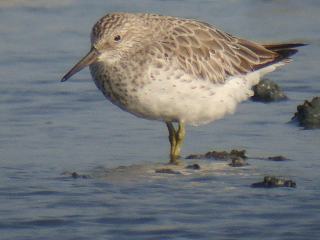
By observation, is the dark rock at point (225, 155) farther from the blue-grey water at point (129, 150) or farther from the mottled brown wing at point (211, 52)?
the mottled brown wing at point (211, 52)

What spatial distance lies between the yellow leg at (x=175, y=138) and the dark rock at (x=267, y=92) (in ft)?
5.28

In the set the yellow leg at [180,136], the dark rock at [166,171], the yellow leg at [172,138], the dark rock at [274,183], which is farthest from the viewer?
the yellow leg at [180,136]

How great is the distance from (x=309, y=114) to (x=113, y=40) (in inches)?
88.8

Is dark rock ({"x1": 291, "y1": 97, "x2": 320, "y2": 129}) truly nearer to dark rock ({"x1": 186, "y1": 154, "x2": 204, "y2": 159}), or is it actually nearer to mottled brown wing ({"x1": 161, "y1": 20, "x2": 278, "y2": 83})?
mottled brown wing ({"x1": 161, "y1": 20, "x2": 278, "y2": 83})

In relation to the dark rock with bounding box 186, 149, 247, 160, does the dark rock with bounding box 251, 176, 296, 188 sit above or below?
below

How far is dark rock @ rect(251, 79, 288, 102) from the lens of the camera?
1384 cm

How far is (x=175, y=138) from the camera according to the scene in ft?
40.8

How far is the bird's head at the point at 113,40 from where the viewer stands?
39.4ft

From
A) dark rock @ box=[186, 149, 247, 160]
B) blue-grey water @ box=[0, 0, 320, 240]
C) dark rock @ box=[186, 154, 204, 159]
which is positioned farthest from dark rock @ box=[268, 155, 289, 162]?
dark rock @ box=[186, 154, 204, 159]

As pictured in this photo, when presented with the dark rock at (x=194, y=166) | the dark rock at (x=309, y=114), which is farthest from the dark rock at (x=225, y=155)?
the dark rock at (x=309, y=114)

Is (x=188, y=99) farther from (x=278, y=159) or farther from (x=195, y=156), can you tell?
(x=278, y=159)

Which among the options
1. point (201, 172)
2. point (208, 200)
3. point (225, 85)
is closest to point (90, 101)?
point (225, 85)

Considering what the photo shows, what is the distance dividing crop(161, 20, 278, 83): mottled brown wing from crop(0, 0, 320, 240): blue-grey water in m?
0.60

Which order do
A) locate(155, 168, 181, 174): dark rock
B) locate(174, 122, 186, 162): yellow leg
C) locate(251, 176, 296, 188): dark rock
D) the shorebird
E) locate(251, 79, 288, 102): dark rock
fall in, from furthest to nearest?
locate(251, 79, 288, 102): dark rock < locate(174, 122, 186, 162): yellow leg < the shorebird < locate(155, 168, 181, 174): dark rock < locate(251, 176, 296, 188): dark rock
